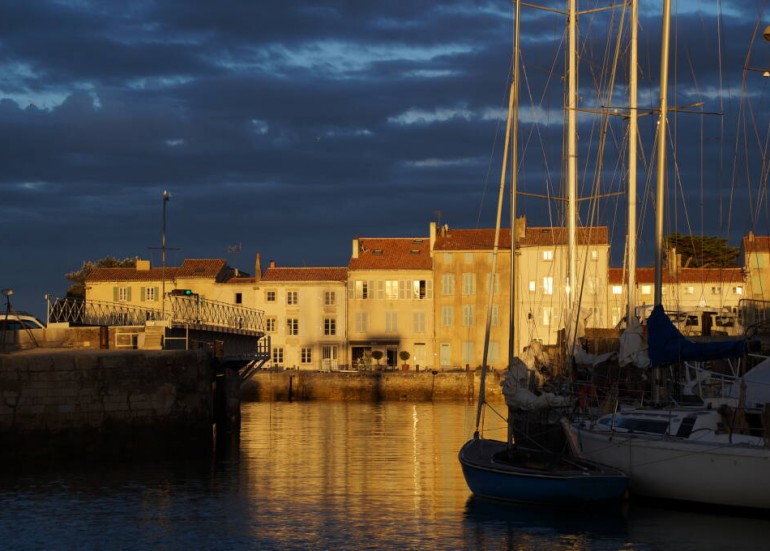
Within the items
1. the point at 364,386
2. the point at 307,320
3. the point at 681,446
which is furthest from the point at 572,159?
the point at 307,320

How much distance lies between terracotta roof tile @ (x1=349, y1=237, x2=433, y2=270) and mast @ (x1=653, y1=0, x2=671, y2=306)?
58325 mm

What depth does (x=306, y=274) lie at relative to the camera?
93.2 meters

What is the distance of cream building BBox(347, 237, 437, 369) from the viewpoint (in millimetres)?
90938

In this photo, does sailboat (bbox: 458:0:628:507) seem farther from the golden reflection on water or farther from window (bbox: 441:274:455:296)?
window (bbox: 441:274:455:296)

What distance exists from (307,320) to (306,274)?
356 centimetres

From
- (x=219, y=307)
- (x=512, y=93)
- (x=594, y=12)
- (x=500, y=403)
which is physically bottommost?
(x=500, y=403)

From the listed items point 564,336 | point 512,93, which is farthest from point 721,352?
point 564,336

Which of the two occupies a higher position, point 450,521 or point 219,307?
point 219,307

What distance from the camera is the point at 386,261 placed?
302 ft

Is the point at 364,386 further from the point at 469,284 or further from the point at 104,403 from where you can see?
the point at 104,403

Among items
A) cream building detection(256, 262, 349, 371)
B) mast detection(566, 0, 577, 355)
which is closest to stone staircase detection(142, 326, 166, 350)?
mast detection(566, 0, 577, 355)

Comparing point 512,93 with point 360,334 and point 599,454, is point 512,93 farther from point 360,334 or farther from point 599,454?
point 360,334

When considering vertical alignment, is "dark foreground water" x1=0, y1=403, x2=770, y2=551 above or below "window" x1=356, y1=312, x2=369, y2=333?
below

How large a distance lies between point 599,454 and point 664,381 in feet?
13.6
